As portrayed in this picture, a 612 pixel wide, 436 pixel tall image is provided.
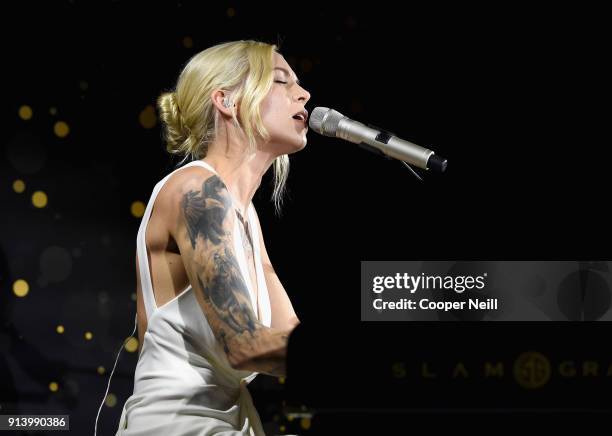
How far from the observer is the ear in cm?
170

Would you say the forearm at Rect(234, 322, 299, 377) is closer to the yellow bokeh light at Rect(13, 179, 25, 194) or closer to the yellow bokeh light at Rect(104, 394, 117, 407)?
the yellow bokeh light at Rect(104, 394, 117, 407)

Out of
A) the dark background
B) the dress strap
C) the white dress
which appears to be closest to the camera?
the white dress

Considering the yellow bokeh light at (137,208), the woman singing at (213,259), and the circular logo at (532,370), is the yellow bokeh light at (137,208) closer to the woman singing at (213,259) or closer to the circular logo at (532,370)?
the woman singing at (213,259)

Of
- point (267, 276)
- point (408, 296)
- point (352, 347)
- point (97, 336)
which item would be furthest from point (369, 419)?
Result: point (97, 336)

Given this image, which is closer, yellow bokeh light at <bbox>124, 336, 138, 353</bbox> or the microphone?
the microphone

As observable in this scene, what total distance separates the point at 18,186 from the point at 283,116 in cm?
120

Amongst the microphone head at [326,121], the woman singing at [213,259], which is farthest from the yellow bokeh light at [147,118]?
the microphone head at [326,121]

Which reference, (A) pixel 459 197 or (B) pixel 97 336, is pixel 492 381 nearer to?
(A) pixel 459 197

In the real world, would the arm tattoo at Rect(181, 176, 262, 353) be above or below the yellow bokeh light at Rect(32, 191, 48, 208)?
below

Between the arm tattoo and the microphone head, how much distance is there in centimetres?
29

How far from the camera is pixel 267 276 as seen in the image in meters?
1.88

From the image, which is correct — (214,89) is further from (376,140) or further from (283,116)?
(376,140)

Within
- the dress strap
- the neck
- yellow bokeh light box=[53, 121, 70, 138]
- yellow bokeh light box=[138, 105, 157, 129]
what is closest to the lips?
the neck

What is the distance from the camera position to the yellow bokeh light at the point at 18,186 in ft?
8.14
